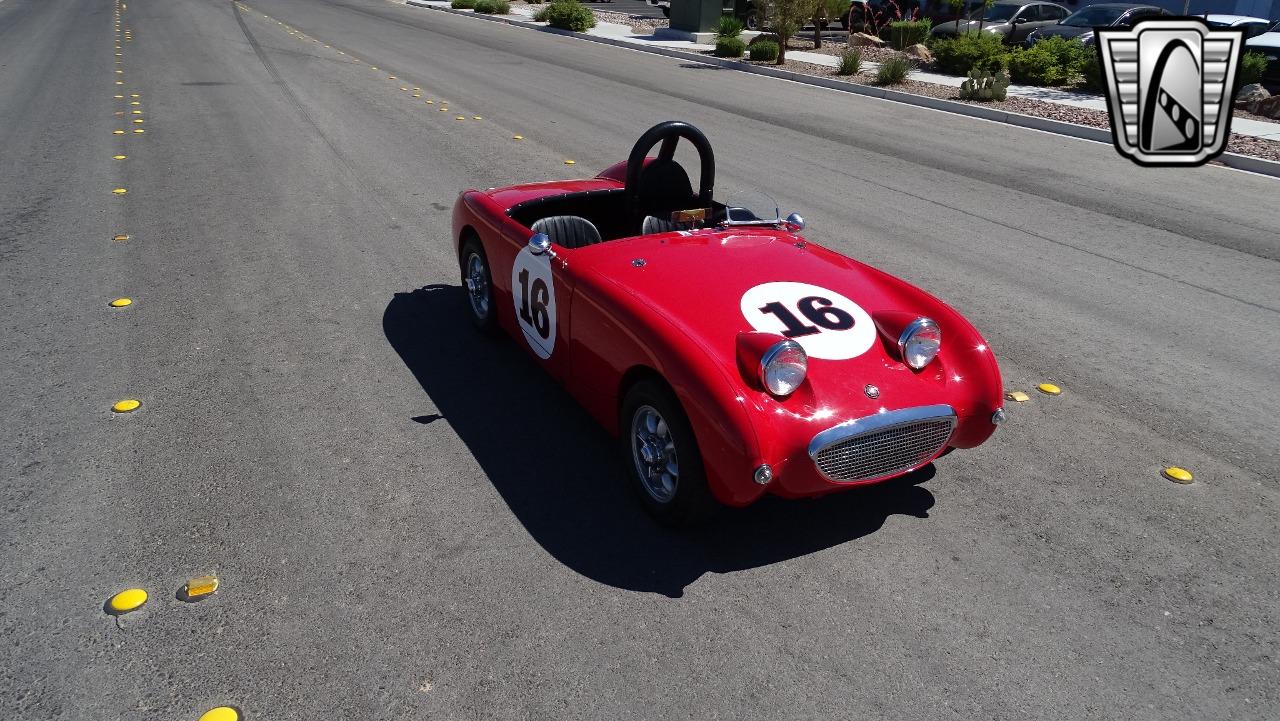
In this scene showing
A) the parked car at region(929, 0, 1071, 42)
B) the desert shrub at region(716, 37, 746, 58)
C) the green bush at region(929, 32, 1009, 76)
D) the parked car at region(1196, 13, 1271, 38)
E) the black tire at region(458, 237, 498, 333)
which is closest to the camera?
the black tire at region(458, 237, 498, 333)

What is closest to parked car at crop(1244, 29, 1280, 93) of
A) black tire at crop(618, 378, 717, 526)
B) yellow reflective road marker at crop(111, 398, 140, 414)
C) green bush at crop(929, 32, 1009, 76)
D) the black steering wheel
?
green bush at crop(929, 32, 1009, 76)

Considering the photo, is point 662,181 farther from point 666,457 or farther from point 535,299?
point 666,457

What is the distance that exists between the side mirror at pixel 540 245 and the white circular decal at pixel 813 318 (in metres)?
1.23

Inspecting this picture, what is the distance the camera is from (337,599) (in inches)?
145

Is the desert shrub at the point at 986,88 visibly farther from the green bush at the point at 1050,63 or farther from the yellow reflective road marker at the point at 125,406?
the yellow reflective road marker at the point at 125,406

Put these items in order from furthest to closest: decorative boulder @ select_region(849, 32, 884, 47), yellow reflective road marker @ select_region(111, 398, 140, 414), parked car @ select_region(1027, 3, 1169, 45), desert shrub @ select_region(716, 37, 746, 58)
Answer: decorative boulder @ select_region(849, 32, 884, 47) → desert shrub @ select_region(716, 37, 746, 58) → parked car @ select_region(1027, 3, 1169, 45) → yellow reflective road marker @ select_region(111, 398, 140, 414)

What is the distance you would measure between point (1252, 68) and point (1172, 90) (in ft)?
16.4

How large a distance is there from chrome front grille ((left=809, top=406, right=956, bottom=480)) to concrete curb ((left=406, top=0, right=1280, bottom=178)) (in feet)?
37.5

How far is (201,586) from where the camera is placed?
146 inches

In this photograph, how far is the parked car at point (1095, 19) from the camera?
22281mm

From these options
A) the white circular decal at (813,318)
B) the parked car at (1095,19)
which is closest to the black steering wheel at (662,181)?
the white circular decal at (813,318)

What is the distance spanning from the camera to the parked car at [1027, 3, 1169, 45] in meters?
22.3

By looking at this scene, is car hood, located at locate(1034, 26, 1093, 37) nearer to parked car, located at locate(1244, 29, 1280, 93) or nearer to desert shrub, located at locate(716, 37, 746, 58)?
parked car, located at locate(1244, 29, 1280, 93)

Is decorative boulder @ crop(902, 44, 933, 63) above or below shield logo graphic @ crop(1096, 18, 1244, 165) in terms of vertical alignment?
above
